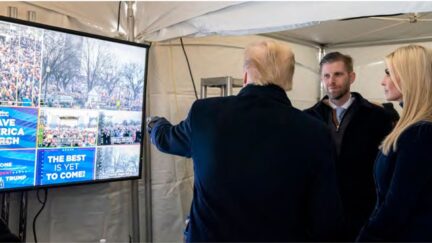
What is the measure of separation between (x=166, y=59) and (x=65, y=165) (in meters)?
1.04

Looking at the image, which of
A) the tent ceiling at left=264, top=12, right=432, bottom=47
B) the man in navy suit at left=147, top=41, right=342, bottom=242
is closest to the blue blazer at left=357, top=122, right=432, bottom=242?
the man in navy suit at left=147, top=41, right=342, bottom=242

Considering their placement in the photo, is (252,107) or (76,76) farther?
(76,76)

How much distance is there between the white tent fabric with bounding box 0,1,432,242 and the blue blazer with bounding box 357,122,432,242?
0.80 m

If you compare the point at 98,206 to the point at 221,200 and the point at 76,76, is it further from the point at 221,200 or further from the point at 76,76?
the point at 221,200

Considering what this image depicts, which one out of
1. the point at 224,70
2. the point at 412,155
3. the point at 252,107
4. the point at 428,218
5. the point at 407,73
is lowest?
the point at 428,218

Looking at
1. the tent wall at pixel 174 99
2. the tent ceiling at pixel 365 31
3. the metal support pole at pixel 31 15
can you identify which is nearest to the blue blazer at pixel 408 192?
the tent wall at pixel 174 99

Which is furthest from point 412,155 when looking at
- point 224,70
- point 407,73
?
point 224,70

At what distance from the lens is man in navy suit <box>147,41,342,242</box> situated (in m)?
1.24

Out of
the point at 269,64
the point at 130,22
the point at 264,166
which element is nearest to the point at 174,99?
the point at 130,22

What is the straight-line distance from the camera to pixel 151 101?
2705mm

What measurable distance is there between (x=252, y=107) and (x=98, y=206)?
1560mm

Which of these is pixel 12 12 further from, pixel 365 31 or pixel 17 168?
pixel 365 31

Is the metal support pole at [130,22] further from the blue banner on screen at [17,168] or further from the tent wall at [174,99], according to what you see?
the blue banner on screen at [17,168]

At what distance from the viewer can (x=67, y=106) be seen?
2.08m
